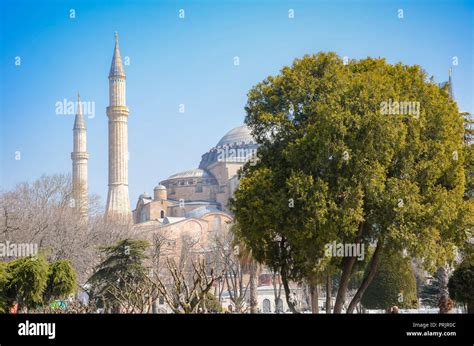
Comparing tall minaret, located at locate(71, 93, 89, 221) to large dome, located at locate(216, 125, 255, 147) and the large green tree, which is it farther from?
the large green tree

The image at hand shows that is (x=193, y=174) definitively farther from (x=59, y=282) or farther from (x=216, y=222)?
(x=59, y=282)

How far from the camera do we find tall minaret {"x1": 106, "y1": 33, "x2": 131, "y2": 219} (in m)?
76.6

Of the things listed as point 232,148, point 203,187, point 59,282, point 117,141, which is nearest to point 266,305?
point 117,141

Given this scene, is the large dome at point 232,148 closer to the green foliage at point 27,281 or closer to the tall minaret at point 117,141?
the tall minaret at point 117,141

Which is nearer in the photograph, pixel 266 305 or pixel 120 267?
pixel 120 267

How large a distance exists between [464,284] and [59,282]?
1275 centimetres

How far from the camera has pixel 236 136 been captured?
338 feet

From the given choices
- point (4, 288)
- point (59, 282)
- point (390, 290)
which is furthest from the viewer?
point (390, 290)

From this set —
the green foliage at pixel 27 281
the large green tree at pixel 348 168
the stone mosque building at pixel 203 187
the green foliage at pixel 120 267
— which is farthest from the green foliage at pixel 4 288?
the stone mosque building at pixel 203 187

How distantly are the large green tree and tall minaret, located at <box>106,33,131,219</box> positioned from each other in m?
54.1

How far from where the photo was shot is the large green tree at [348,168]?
20.0 metres
